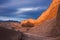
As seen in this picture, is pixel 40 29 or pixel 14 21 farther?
pixel 14 21

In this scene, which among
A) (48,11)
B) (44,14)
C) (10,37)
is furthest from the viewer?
(44,14)

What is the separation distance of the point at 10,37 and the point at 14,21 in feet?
9.55

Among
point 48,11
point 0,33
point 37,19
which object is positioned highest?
point 0,33

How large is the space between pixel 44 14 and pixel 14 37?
4.34 meters

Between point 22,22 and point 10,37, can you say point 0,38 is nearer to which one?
point 10,37

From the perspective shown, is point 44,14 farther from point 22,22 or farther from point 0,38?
point 0,38

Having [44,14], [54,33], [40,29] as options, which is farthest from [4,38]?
[44,14]

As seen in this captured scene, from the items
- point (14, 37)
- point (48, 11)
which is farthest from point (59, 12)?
point (14, 37)

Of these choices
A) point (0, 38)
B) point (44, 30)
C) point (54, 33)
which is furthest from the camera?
point (44, 30)

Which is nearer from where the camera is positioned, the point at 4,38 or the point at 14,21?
the point at 4,38

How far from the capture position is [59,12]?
4441 mm

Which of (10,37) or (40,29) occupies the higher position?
(10,37)

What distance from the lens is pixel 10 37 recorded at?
1723 millimetres

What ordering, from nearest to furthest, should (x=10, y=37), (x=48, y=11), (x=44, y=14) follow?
1. (x=10, y=37)
2. (x=48, y=11)
3. (x=44, y=14)
